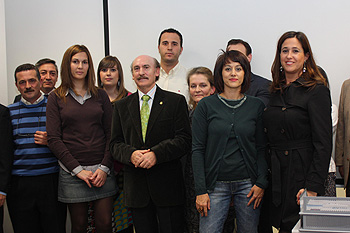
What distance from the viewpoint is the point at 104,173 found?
8.84ft

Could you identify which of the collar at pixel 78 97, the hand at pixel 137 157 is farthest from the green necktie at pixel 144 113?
the collar at pixel 78 97

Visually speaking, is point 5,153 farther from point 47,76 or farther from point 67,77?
point 47,76

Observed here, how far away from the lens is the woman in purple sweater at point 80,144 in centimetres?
266

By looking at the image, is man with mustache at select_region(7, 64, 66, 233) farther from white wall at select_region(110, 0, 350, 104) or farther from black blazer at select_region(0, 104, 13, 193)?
white wall at select_region(110, 0, 350, 104)

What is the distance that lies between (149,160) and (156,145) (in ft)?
0.38

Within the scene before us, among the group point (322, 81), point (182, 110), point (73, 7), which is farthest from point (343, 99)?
point (73, 7)

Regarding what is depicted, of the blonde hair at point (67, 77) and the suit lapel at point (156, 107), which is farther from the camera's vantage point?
the blonde hair at point (67, 77)

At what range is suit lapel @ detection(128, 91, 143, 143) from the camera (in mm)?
2529

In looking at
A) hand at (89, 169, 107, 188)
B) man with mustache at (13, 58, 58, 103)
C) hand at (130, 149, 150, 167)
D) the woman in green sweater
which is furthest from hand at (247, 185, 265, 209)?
man with mustache at (13, 58, 58, 103)

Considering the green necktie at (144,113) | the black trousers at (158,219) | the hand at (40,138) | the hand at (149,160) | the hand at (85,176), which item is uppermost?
the green necktie at (144,113)

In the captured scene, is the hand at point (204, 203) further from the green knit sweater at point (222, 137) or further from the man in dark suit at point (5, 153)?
the man in dark suit at point (5, 153)

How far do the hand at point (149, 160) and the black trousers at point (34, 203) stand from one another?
83cm

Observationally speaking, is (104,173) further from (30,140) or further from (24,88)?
(24,88)

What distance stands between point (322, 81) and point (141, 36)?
7.71 ft
